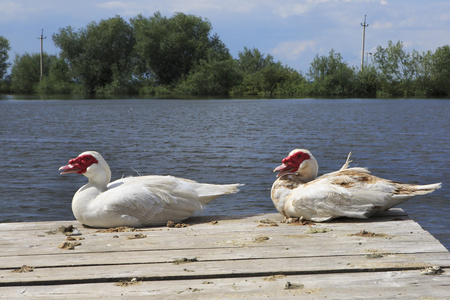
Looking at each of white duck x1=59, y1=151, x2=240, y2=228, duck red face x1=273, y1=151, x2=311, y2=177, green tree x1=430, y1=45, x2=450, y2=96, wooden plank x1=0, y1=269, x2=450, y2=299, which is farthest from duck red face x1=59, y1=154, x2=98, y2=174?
green tree x1=430, y1=45, x2=450, y2=96

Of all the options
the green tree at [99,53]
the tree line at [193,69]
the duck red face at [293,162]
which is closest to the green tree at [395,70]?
the tree line at [193,69]

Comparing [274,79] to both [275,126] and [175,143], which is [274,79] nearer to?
[275,126]

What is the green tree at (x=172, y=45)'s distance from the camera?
93000mm

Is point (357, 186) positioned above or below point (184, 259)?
above

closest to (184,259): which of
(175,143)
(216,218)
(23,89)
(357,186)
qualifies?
(216,218)

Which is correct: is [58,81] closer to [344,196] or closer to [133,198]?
[133,198]

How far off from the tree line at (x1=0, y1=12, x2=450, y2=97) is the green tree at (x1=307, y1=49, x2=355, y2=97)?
0.16 m

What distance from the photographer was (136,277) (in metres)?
4.05

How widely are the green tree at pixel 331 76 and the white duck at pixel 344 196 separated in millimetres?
85741

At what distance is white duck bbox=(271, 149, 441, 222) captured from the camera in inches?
226

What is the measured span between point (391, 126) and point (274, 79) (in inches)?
2589

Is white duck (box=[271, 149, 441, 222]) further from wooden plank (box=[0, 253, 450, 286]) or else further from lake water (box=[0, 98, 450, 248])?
lake water (box=[0, 98, 450, 248])

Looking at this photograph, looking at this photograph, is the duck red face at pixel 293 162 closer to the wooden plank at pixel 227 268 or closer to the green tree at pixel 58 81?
the wooden plank at pixel 227 268

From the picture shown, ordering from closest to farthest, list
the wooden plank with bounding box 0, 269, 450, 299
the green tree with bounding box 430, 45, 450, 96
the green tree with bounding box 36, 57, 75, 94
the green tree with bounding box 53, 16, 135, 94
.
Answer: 1. the wooden plank with bounding box 0, 269, 450, 299
2. the green tree with bounding box 430, 45, 450, 96
3. the green tree with bounding box 53, 16, 135, 94
4. the green tree with bounding box 36, 57, 75, 94
